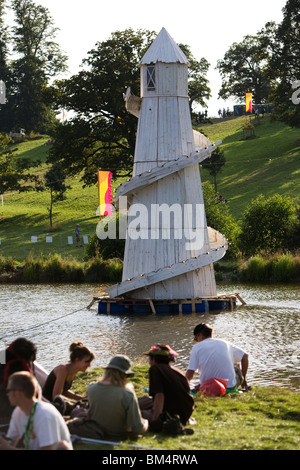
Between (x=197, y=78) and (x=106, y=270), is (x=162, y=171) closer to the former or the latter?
(x=106, y=270)

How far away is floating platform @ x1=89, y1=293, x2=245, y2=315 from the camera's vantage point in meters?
25.8

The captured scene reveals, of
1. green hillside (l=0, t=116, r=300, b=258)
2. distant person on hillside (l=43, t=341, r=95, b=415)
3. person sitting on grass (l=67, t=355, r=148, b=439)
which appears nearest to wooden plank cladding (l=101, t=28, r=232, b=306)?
distant person on hillside (l=43, t=341, r=95, b=415)

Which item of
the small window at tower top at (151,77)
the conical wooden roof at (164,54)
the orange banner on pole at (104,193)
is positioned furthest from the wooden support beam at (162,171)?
the orange banner on pole at (104,193)

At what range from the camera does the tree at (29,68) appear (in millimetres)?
102625

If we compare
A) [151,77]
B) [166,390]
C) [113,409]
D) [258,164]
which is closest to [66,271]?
[151,77]

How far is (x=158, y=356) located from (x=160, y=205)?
15.7 meters

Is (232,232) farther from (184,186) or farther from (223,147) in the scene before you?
(223,147)

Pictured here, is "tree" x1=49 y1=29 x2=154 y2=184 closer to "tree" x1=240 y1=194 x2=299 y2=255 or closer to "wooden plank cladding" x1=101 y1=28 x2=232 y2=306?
"tree" x1=240 y1=194 x2=299 y2=255

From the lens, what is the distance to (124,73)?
4847cm

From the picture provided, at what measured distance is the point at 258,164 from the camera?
70.9 metres

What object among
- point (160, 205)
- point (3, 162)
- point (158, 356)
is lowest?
point (158, 356)

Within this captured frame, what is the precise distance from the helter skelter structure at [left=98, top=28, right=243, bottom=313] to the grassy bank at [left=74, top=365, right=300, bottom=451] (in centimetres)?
1178

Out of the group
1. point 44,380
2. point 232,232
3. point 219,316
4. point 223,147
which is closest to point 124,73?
point 232,232

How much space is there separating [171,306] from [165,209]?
3.04 metres
